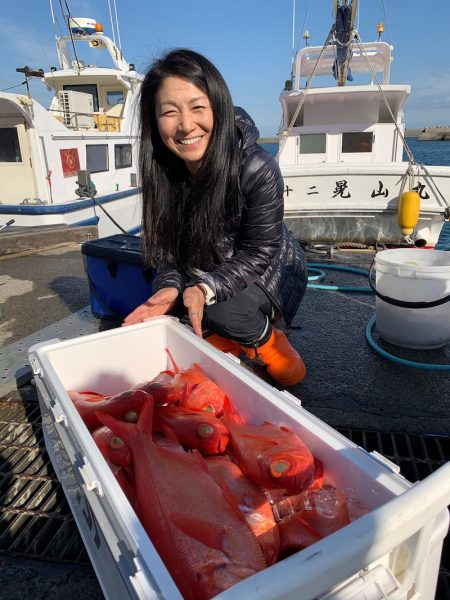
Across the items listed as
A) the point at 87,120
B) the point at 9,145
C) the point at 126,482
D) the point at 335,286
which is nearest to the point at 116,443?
the point at 126,482

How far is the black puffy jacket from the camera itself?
2182mm

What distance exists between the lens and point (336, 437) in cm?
129

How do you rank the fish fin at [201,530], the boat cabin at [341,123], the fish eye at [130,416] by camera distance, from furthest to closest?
the boat cabin at [341,123], the fish eye at [130,416], the fish fin at [201,530]

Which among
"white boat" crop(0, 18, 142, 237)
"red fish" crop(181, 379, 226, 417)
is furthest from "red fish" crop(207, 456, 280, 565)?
"white boat" crop(0, 18, 142, 237)

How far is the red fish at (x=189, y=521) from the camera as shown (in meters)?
0.93

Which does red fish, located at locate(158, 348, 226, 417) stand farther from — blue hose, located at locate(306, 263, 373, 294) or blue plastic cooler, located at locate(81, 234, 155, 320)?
blue hose, located at locate(306, 263, 373, 294)

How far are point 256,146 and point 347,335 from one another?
164 centimetres

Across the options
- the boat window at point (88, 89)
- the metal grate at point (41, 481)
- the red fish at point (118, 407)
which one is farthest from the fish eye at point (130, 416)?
the boat window at point (88, 89)

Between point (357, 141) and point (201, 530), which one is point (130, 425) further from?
point (357, 141)

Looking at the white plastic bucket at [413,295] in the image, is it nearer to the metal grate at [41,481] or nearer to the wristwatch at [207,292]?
the metal grate at [41,481]

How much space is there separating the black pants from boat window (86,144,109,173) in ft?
25.3

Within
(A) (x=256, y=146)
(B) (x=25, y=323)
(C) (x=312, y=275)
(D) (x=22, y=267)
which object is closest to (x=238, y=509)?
(A) (x=256, y=146)

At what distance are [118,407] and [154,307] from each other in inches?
27.9

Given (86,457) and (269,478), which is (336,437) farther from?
(86,457)
